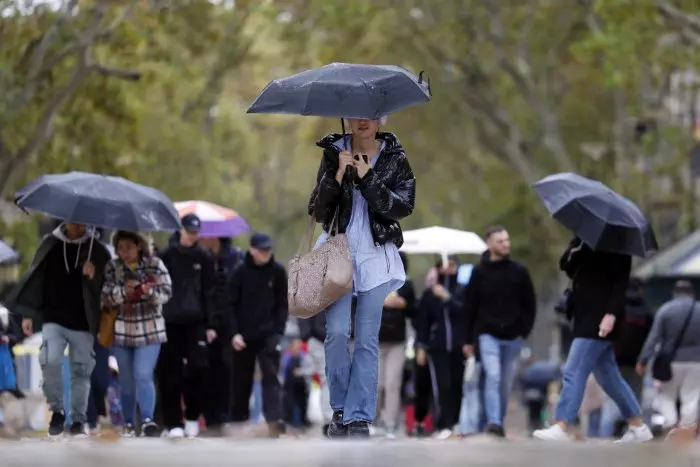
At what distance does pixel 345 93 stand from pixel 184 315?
6056 millimetres

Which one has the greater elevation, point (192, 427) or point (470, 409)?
point (470, 409)

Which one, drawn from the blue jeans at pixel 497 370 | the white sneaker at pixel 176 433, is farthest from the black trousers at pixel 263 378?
the blue jeans at pixel 497 370

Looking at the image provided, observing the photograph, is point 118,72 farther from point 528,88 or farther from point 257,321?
point 257,321

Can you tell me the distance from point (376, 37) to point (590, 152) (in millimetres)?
10419

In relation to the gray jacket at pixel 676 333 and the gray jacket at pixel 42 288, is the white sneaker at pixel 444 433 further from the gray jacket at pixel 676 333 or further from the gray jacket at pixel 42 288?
the gray jacket at pixel 42 288

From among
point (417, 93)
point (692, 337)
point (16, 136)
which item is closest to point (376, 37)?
point (16, 136)

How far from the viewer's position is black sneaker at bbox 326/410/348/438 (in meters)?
11.5

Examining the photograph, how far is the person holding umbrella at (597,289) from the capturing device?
15.3 m

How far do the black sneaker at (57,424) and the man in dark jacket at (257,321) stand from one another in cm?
275

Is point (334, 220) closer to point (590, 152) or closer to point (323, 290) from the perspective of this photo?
point (323, 290)

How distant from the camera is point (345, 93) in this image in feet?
38.0

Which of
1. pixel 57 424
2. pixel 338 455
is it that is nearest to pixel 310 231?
pixel 338 455

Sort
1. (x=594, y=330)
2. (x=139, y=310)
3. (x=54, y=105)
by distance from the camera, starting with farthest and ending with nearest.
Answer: (x=54, y=105)
(x=139, y=310)
(x=594, y=330)

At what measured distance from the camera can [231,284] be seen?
715 inches
